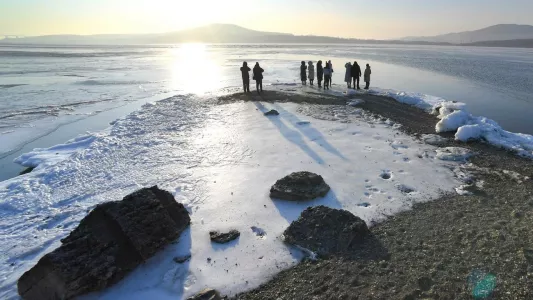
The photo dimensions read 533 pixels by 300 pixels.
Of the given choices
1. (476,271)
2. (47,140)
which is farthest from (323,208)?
(47,140)

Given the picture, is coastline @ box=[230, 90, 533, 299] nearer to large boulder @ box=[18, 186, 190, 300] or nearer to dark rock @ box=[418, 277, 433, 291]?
dark rock @ box=[418, 277, 433, 291]

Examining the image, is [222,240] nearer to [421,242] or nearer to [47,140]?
[421,242]

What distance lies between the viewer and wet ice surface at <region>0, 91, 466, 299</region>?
544cm

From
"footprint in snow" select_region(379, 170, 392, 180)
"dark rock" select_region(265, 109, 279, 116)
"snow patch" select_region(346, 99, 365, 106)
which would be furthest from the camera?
"snow patch" select_region(346, 99, 365, 106)

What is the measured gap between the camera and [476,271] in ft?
16.1

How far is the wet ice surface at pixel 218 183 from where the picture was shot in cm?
544

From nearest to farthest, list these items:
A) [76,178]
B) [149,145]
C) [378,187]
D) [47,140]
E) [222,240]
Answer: [222,240] < [378,187] < [76,178] < [149,145] < [47,140]

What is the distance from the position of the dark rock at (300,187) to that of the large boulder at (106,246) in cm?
→ 217

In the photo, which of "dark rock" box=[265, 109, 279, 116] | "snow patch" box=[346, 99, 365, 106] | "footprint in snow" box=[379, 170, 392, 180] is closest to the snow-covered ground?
"snow patch" box=[346, 99, 365, 106]

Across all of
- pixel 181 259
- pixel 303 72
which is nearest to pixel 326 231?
pixel 181 259

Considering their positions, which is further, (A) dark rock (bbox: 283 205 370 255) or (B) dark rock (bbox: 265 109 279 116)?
(B) dark rock (bbox: 265 109 279 116)

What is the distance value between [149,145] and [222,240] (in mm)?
6317

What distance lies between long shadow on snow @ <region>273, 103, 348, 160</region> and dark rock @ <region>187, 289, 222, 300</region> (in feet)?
19.7

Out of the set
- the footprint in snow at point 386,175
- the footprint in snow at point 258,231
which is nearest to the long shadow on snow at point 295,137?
the footprint in snow at point 386,175
